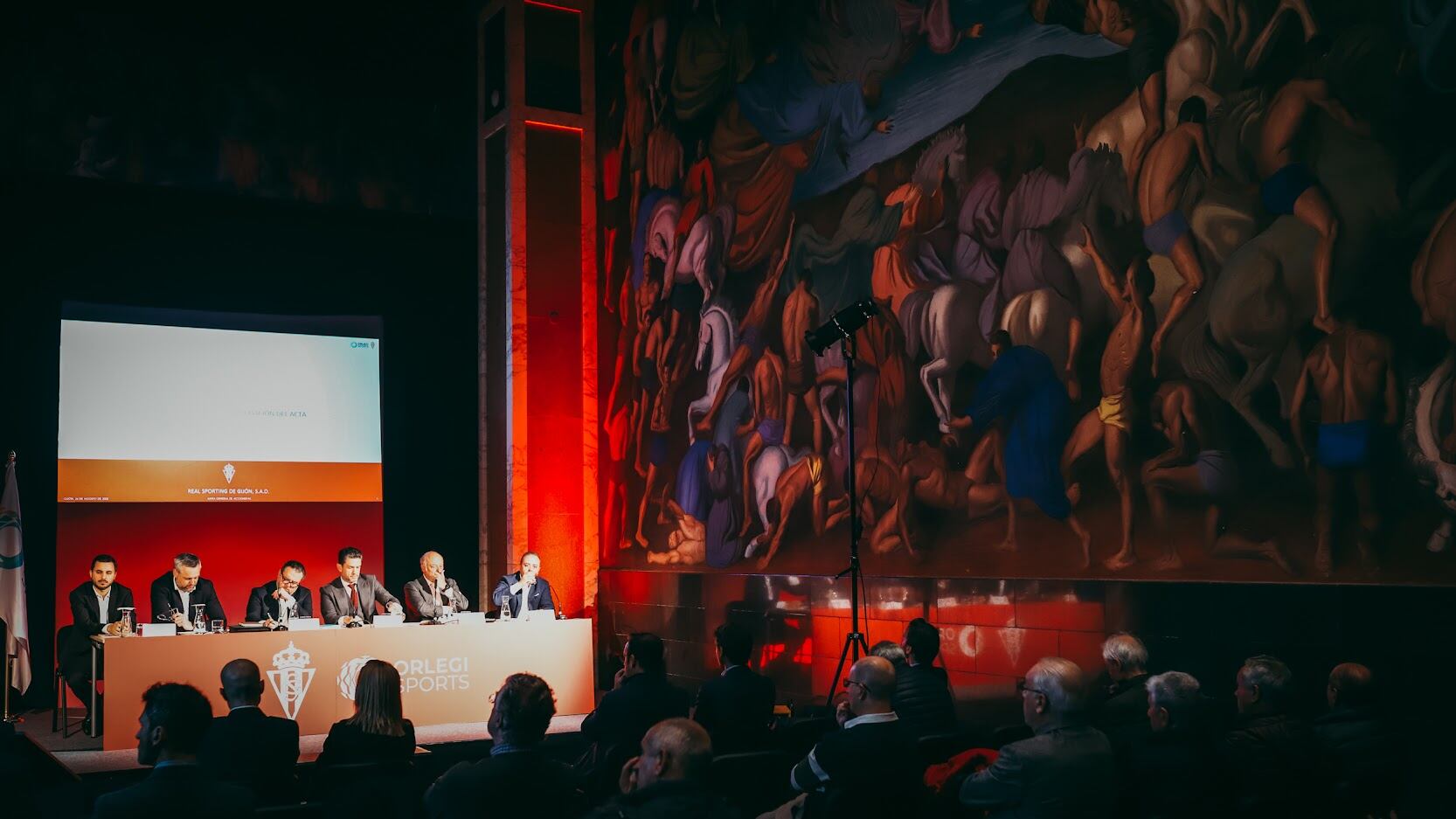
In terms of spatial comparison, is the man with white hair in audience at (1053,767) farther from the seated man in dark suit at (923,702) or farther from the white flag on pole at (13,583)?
the white flag on pole at (13,583)

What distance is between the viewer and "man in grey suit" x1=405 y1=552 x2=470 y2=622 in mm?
9383

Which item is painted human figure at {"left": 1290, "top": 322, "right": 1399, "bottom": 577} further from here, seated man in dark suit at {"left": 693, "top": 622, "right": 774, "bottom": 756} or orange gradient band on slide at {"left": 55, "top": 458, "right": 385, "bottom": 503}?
orange gradient band on slide at {"left": 55, "top": 458, "right": 385, "bottom": 503}

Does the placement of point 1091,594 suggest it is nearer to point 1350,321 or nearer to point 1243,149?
point 1350,321

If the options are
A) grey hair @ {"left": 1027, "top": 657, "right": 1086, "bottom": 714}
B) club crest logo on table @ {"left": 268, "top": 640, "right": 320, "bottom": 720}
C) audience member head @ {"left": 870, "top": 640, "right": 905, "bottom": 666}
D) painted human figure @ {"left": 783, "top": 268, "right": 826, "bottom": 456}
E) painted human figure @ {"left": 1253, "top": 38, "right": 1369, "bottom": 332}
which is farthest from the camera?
painted human figure @ {"left": 783, "top": 268, "right": 826, "bottom": 456}

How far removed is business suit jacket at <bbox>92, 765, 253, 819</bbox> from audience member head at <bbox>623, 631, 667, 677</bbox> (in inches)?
74.1

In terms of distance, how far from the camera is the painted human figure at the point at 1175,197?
5605mm

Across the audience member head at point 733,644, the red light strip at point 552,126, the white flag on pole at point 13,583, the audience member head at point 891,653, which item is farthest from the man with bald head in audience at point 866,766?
the red light strip at point 552,126

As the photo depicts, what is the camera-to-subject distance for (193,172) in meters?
10.7

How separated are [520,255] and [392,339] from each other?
61.1 inches

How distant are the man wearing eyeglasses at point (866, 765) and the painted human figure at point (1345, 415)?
232 centimetres

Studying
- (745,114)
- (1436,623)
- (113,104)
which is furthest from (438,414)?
(1436,623)

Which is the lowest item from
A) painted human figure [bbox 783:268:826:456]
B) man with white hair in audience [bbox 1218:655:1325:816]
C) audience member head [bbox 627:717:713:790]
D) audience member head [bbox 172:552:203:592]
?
man with white hair in audience [bbox 1218:655:1325:816]

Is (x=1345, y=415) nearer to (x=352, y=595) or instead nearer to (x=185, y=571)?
(x=352, y=595)

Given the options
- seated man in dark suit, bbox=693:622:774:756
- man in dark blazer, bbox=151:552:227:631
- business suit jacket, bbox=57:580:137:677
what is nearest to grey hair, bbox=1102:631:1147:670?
seated man in dark suit, bbox=693:622:774:756
